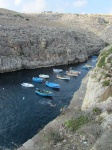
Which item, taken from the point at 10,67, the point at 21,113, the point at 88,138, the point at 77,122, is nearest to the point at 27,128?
the point at 21,113

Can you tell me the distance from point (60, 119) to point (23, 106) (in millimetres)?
11312

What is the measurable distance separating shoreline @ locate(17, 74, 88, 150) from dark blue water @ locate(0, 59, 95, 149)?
1518mm

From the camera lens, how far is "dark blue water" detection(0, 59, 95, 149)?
159 ft

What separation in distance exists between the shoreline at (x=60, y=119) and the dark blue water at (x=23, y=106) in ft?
4.98

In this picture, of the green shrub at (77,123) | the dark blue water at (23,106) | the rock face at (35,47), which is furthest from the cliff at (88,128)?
the rock face at (35,47)

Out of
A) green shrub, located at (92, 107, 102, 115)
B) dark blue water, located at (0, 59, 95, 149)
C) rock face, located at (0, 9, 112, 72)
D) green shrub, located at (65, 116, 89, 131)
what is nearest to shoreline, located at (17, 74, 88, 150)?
dark blue water, located at (0, 59, 95, 149)

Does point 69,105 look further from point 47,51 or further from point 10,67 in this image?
point 47,51

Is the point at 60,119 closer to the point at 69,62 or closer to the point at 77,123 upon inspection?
the point at 77,123

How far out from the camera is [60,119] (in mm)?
53781

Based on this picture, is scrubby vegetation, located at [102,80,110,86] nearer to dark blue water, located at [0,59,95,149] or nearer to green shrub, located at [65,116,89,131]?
green shrub, located at [65,116,89,131]

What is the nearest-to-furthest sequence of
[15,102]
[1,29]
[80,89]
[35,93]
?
[15,102]
[35,93]
[80,89]
[1,29]

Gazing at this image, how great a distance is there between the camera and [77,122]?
41188mm

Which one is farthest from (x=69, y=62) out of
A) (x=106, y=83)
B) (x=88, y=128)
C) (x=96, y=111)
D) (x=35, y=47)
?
(x=88, y=128)

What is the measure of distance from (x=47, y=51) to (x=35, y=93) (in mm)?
42188
